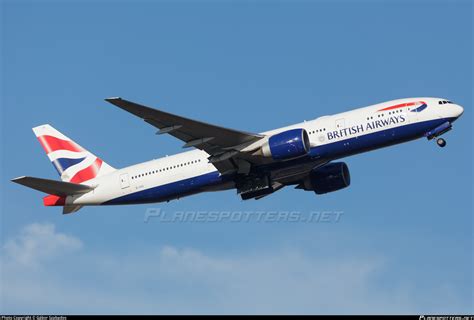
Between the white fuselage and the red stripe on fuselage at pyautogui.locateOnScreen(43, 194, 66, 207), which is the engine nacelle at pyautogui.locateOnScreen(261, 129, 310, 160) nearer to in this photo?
the white fuselage

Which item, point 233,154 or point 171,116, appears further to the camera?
point 233,154

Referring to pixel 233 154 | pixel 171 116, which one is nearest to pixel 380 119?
pixel 233 154

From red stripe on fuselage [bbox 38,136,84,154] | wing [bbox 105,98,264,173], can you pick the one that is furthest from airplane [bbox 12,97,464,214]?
red stripe on fuselage [bbox 38,136,84,154]

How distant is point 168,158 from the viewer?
164 feet

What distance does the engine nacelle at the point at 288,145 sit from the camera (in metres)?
44.6

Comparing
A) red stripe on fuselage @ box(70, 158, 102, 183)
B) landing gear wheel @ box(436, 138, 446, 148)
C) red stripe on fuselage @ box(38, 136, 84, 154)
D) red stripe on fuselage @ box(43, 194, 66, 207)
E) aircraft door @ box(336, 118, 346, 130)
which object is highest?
red stripe on fuselage @ box(38, 136, 84, 154)

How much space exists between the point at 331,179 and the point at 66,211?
16623mm

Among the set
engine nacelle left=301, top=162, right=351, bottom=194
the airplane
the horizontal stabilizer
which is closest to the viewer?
the airplane

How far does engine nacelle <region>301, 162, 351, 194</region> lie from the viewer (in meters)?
51.8

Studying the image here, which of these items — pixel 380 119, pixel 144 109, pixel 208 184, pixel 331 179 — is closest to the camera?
pixel 144 109

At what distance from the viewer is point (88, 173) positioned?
52500 millimetres

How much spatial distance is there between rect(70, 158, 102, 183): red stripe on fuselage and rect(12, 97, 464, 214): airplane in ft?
0.23

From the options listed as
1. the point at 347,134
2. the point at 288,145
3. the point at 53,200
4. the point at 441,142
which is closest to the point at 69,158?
the point at 53,200

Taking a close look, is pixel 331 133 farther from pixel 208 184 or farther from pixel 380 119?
pixel 208 184
